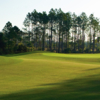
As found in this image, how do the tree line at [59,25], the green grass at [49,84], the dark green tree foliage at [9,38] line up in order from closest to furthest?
1. the green grass at [49,84]
2. the dark green tree foliage at [9,38]
3. the tree line at [59,25]

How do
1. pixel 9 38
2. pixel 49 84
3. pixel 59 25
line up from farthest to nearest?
pixel 59 25 → pixel 9 38 → pixel 49 84

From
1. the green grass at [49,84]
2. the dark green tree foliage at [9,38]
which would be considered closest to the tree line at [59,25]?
the dark green tree foliage at [9,38]

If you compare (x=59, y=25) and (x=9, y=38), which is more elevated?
(x=59, y=25)

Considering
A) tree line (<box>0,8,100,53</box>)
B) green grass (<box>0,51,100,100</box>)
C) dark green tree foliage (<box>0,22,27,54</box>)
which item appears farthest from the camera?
tree line (<box>0,8,100,53</box>)

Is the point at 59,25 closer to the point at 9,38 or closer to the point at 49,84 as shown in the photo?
the point at 9,38

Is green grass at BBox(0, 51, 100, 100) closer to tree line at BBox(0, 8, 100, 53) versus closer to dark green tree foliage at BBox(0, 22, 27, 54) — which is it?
dark green tree foliage at BBox(0, 22, 27, 54)

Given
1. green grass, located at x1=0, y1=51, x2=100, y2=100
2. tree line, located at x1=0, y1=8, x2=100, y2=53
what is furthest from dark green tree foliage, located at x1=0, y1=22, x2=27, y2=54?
green grass, located at x1=0, y1=51, x2=100, y2=100

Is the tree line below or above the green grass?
above

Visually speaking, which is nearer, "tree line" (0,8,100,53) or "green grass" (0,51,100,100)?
"green grass" (0,51,100,100)

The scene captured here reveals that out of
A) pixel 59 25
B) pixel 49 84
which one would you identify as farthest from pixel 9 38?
pixel 49 84

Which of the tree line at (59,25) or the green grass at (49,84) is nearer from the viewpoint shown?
the green grass at (49,84)

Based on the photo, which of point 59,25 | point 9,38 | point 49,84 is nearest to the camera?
point 49,84

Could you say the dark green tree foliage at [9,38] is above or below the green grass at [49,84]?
above

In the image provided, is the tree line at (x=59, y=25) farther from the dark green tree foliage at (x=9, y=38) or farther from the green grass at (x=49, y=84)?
the green grass at (x=49, y=84)
